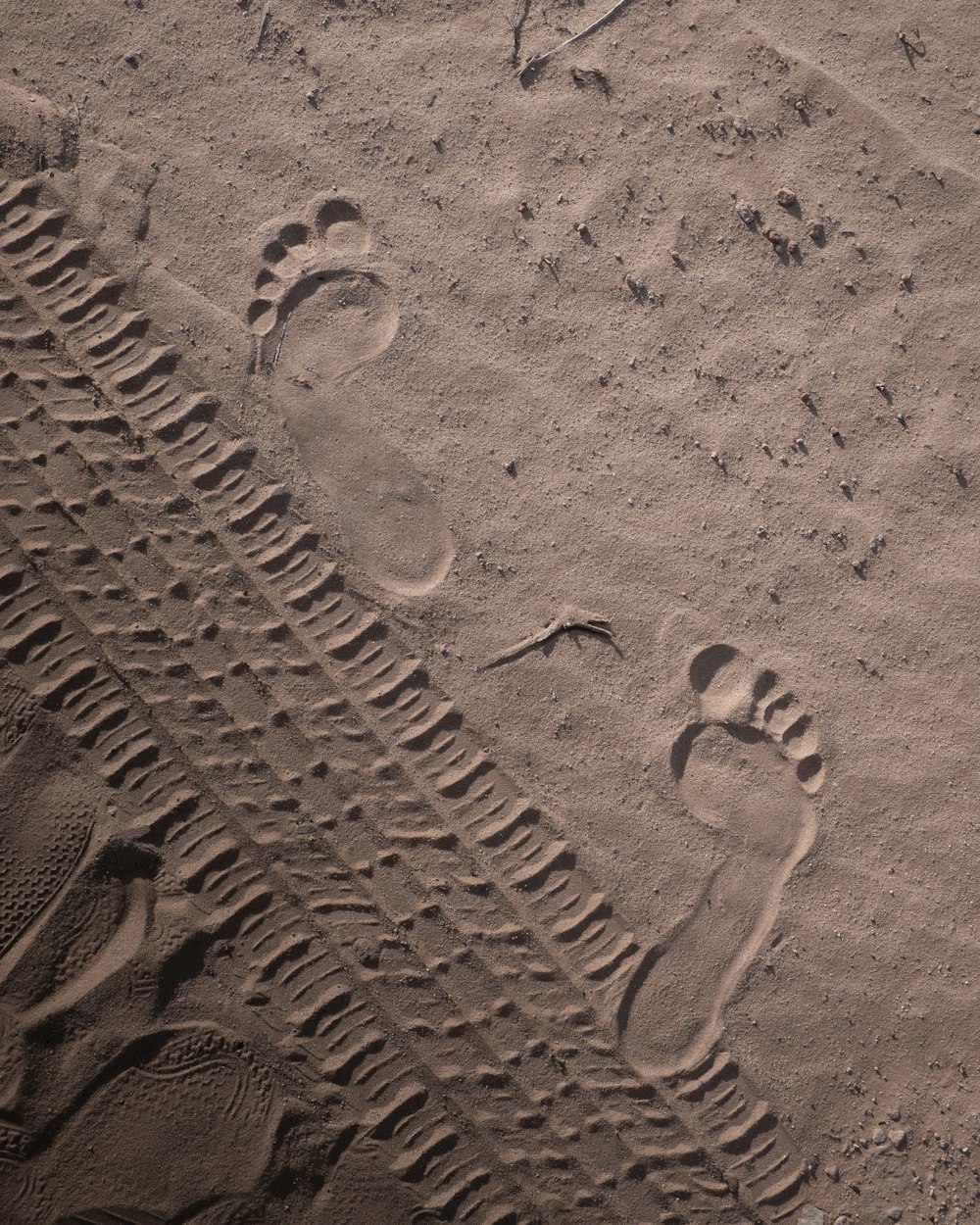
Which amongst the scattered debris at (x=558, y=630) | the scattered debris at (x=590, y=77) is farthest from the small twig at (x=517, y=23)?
the scattered debris at (x=558, y=630)

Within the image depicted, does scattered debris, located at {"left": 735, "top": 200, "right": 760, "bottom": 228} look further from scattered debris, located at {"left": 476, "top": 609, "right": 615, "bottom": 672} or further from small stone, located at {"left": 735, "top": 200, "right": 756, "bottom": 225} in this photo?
scattered debris, located at {"left": 476, "top": 609, "right": 615, "bottom": 672}

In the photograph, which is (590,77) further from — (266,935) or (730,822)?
(266,935)

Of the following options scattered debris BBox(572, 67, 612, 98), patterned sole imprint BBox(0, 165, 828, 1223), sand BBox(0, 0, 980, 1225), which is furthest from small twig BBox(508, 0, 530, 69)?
patterned sole imprint BBox(0, 165, 828, 1223)

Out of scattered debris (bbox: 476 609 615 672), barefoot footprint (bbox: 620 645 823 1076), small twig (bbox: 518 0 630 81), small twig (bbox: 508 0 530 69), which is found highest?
small twig (bbox: 508 0 530 69)

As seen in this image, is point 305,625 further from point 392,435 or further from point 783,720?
point 783,720

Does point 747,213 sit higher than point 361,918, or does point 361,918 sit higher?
point 747,213

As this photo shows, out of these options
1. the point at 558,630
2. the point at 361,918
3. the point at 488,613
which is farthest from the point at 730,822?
the point at 361,918

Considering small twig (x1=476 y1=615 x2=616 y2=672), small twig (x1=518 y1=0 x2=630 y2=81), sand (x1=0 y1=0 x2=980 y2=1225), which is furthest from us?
small twig (x1=518 y1=0 x2=630 y2=81)
